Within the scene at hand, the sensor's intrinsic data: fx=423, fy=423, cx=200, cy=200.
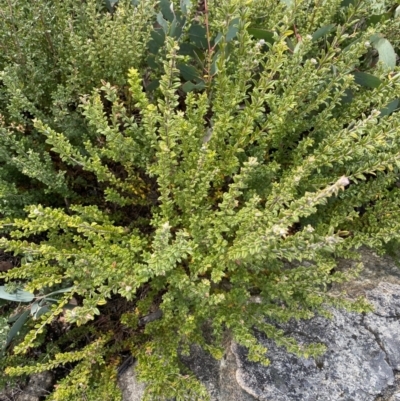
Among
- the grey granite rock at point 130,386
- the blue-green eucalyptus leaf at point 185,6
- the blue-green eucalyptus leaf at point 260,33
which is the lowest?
the grey granite rock at point 130,386

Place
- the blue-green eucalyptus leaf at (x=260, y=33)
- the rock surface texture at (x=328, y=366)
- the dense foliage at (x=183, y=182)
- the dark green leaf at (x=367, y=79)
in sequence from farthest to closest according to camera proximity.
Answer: the blue-green eucalyptus leaf at (x=260, y=33) < the dark green leaf at (x=367, y=79) < the rock surface texture at (x=328, y=366) < the dense foliage at (x=183, y=182)

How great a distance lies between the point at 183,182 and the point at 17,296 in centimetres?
82

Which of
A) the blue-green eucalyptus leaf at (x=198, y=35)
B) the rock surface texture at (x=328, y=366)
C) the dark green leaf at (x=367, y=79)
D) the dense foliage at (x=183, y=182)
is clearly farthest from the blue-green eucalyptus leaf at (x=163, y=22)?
the rock surface texture at (x=328, y=366)

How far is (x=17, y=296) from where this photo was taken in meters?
1.73

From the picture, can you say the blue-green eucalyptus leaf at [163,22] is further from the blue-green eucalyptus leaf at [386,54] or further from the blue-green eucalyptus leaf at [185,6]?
Result: the blue-green eucalyptus leaf at [386,54]

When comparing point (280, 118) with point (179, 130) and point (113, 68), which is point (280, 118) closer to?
point (179, 130)

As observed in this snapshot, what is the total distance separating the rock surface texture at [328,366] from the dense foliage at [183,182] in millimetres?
109

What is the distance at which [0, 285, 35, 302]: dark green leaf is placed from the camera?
5.61 feet

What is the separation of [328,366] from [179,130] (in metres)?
1.13

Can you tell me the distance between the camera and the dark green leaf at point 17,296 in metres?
1.71

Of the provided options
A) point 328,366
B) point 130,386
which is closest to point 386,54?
point 328,366

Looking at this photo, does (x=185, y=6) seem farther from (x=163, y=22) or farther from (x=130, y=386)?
(x=130, y=386)

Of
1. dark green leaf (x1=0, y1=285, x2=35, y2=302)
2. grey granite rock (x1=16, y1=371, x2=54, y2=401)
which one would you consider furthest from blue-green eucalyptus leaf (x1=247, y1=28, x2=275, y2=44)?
grey granite rock (x1=16, y1=371, x2=54, y2=401)

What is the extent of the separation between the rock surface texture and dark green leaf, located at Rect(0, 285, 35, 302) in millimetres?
617
